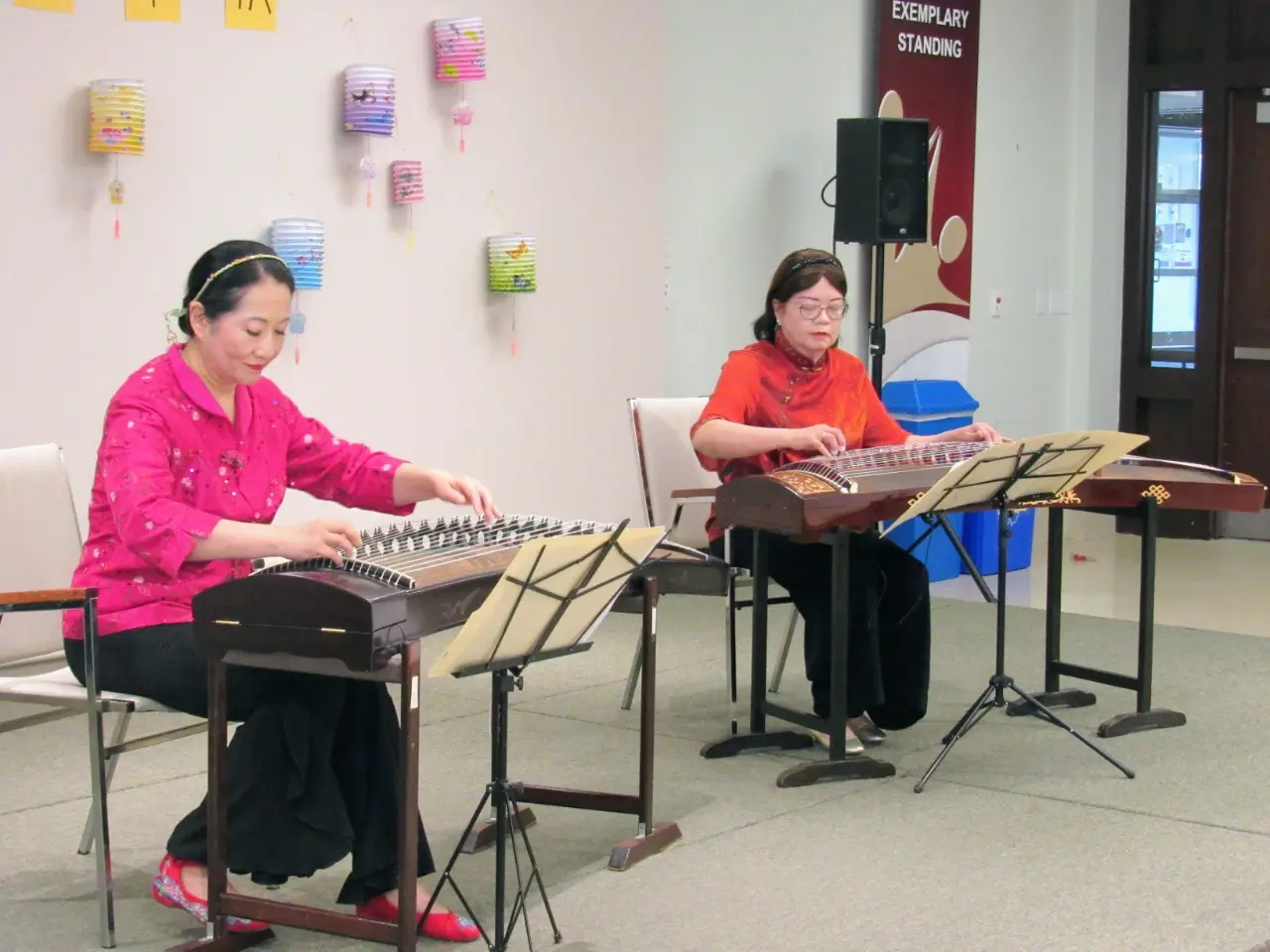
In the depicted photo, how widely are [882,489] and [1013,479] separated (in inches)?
11.5

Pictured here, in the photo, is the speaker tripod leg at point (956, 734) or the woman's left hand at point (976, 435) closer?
the speaker tripod leg at point (956, 734)

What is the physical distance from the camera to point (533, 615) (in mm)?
2285

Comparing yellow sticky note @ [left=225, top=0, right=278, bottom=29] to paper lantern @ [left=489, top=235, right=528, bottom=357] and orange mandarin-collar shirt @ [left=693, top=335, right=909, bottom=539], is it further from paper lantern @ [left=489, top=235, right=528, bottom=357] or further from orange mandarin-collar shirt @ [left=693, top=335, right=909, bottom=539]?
orange mandarin-collar shirt @ [left=693, top=335, right=909, bottom=539]

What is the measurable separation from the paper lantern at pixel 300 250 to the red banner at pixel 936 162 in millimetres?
2694

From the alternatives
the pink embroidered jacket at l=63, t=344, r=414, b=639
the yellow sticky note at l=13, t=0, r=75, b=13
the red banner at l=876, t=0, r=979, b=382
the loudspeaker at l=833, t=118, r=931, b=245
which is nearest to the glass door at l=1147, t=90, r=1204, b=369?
the red banner at l=876, t=0, r=979, b=382

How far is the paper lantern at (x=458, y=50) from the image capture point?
16.3 feet

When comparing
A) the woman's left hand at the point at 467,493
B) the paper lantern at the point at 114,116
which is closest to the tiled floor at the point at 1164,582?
the paper lantern at the point at 114,116

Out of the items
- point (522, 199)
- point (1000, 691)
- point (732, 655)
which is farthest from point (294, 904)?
point (522, 199)

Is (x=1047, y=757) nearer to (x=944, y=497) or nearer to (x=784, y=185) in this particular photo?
(x=944, y=497)

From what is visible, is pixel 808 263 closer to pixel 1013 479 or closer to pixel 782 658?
pixel 1013 479

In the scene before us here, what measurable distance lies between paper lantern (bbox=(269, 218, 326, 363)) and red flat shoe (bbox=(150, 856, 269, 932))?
2.18 meters

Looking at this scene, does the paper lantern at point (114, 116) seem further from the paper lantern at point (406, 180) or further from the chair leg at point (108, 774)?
the chair leg at point (108, 774)

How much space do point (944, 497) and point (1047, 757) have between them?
0.74m

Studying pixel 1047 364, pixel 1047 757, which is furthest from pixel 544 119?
pixel 1047 364
